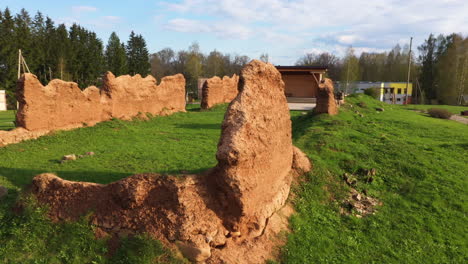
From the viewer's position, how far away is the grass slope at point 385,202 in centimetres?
711

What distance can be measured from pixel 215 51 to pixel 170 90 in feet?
197

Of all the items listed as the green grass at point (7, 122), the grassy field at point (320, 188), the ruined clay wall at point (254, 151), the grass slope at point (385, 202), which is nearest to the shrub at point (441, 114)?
the grassy field at point (320, 188)

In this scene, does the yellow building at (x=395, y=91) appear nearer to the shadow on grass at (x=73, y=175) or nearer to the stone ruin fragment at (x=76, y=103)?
the stone ruin fragment at (x=76, y=103)

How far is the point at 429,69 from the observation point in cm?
5719

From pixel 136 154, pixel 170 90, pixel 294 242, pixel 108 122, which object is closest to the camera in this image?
pixel 294 242

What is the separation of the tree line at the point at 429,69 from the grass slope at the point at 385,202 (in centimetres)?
4099

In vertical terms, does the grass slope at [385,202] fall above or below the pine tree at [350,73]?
below

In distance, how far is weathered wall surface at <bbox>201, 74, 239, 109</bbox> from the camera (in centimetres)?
2709

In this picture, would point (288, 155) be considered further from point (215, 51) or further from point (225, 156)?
point (215, 51)

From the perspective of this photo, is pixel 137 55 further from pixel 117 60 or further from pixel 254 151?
pixel 254 151

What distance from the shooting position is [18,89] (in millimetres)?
12281

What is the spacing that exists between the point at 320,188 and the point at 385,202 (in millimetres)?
1917

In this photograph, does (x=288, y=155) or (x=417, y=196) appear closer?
(x=288, y=155)

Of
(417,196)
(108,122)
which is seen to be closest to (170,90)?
(108,122)
